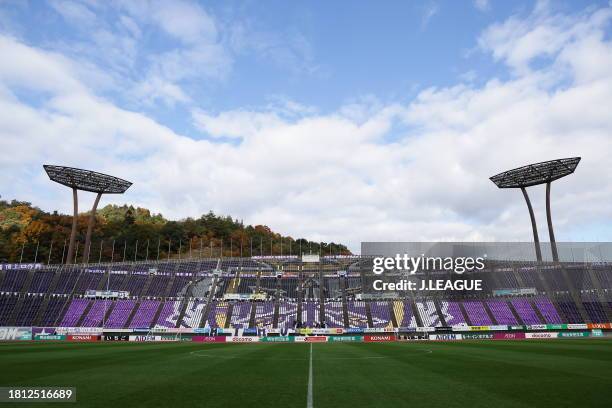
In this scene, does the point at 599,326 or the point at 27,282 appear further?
the point at 27,282

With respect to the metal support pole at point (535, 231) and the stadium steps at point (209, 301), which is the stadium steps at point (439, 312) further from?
the stadium steps at point (209, 301)

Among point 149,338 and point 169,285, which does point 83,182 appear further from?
point 149,338

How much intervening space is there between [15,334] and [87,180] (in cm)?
3290

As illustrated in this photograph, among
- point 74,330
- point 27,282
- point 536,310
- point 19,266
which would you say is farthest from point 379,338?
point 19,266

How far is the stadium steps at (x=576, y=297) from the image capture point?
2702 inches

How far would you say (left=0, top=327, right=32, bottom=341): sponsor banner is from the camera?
53.2 metres

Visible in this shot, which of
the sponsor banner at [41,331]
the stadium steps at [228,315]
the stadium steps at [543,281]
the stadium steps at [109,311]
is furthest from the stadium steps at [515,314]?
the sponsor banner at [41,331]

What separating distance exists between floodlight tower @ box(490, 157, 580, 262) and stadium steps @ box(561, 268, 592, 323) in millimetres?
3848

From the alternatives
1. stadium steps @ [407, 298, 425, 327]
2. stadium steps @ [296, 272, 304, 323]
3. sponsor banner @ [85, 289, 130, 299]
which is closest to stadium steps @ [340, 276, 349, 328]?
stadium steps @ [296, 272, 304, 323]

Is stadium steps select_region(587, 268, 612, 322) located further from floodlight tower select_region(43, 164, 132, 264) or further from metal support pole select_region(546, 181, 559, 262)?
floodlight tower select_region(43, 164, 132, 264)

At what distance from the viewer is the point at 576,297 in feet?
242

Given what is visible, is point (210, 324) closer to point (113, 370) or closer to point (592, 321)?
point (113, 370)

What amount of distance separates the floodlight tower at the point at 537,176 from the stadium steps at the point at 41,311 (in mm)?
86189

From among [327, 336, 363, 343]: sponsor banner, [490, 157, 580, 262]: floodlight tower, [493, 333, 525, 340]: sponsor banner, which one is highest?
[490, 157, 580, 262]: floodlight tower
